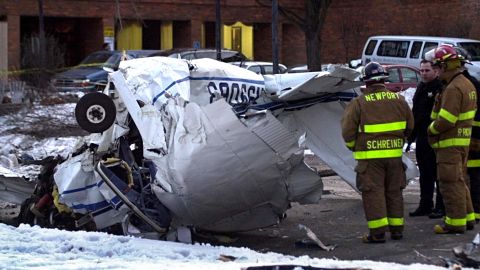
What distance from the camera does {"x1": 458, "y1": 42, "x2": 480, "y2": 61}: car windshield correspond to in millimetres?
25578

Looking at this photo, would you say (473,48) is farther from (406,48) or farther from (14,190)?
(14,190)

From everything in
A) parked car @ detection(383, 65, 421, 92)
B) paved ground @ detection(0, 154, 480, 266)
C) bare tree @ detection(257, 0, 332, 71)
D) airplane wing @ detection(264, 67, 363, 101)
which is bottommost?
paved ground @ detection(0, 154, 480, 266)

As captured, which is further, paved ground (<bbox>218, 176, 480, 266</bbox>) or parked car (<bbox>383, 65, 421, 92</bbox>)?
parked car (<bbox>383, 65, 421, 92</bbox>)

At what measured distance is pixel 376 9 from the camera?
38.3 meters

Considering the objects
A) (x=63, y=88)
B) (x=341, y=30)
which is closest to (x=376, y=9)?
(x=341, y=30)

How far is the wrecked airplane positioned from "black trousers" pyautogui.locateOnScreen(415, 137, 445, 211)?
0.16 m

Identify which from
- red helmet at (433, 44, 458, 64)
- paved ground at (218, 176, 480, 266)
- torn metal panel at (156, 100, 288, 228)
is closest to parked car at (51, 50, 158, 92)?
paved ground at (218, 176, 480, 266)

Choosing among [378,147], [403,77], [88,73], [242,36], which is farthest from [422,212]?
[242,36]

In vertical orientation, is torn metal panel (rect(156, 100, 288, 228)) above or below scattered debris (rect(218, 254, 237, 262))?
above

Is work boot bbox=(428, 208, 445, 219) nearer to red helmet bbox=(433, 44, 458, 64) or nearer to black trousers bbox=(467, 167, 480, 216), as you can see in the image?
black trousers bbox=(467, 167, 480, 216)

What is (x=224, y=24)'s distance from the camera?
130ft

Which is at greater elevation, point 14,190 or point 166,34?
point 166,34

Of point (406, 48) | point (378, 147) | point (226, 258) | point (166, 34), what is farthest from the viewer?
point (166, 34)

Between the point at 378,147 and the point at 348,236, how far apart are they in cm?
112
